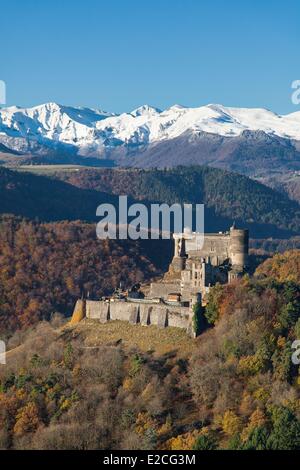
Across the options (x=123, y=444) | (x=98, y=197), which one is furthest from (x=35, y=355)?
(x=98, y=197)

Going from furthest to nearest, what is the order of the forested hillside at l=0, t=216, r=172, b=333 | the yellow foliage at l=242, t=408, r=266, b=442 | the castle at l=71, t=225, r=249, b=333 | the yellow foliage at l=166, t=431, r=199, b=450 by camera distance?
the forested hillside at l=0, t=216, r=172, b=333, the castle at l=71, t=225, r=249, b=333, the yellow foliage at l=166, t=431, r=199, b=450, the yellow foliage at l=242, t=408, r=266, b=442

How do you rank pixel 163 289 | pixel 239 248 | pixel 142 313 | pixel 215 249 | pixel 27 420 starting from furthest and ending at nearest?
pixel 215 249 → pixel 239 248 → pixel 163 289 → pixel 142 313 → pixel 27 420

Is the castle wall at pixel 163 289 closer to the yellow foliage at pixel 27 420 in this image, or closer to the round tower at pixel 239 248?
the round tower at pixel 239 248

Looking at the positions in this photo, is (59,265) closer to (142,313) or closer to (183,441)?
(142,313)

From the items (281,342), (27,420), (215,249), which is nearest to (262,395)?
(281,342)

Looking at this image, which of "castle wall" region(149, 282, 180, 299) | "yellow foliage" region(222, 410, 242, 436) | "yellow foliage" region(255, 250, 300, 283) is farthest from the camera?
"yellow foliage" region(255, 250, 300, 283)

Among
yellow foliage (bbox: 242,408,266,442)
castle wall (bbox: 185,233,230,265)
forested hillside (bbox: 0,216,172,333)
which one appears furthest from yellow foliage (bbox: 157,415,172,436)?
forested hillside (bbox: 0,216,172,333)

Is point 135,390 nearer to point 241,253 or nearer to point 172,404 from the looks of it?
point 172,404

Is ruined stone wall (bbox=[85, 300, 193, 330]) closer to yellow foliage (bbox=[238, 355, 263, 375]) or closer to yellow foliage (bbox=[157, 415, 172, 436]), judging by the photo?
yellow foliage (bbox=[238, 355, 263, 375])
